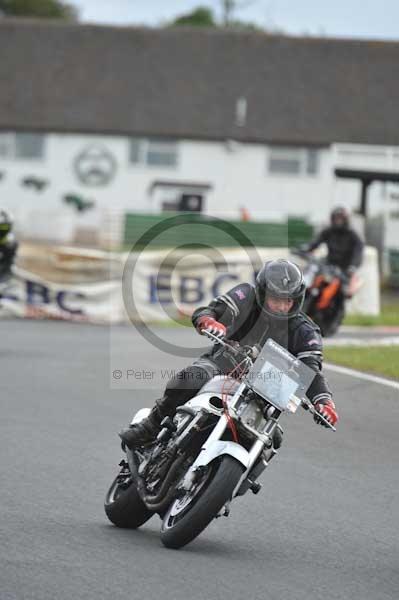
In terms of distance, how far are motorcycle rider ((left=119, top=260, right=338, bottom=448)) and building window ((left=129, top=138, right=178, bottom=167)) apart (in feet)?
146

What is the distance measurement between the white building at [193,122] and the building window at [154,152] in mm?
47

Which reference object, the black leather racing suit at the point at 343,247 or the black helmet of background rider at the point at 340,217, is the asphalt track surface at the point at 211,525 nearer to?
the black leather racing suit at the point at 343,247

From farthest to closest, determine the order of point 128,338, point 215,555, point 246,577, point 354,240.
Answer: point 354,240
point 128,338
point 215,555
point 246,577

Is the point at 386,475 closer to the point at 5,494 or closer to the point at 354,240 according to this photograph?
the point at 5,494

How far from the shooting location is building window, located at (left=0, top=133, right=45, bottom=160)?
51.9 m

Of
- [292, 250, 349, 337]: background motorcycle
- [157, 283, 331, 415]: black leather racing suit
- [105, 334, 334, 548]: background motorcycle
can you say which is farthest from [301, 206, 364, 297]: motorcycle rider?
[105, 334, 334, 548]: background motorcycle

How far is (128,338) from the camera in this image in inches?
711

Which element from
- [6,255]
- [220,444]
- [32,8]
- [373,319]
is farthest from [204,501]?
[32,8]

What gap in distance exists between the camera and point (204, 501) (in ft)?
21.5

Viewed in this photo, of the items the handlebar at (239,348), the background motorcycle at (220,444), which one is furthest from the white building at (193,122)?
the background motorcycle at (220,444)

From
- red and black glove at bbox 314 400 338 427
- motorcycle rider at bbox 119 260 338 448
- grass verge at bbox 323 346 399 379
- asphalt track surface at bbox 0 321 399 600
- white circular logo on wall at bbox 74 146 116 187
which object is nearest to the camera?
asphalt track surface at bbox 0 321 399 600

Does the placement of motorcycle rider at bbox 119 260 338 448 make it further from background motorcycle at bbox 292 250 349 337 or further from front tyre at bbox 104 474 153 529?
background motorcycle at bbox 292 250 349 337

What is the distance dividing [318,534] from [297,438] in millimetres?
3495

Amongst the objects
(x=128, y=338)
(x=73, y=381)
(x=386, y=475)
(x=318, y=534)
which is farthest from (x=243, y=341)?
Answer: (x=128, y=338)
